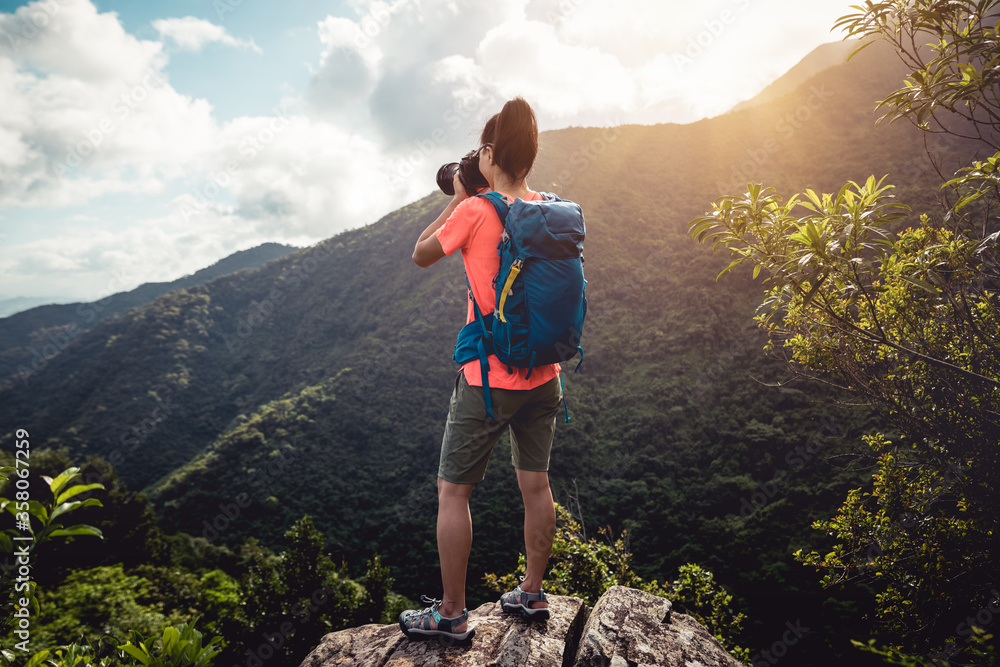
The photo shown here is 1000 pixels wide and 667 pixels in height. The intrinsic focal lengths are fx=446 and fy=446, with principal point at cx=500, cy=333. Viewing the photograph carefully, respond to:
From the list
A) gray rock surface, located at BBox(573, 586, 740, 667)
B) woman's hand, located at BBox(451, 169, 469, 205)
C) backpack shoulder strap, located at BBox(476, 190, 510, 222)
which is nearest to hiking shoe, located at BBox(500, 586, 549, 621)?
gray rock surface, located at BBox(573, 586, 740, 667)

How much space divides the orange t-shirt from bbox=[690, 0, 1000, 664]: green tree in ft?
3.75

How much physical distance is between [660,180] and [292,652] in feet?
88.2

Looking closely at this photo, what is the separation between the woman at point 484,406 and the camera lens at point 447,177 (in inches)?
8.4

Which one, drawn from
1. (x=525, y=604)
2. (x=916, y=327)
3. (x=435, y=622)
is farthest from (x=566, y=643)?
(x=916, y=327)

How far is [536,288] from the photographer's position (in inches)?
59.5

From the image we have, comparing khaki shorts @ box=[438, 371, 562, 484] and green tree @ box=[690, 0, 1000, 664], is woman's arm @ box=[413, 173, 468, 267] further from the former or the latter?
green tree @ box=[690, 0, 1000, 664]

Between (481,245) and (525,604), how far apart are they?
4.89 ft

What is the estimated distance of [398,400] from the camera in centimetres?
2434

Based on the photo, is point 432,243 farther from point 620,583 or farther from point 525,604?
point 620,583

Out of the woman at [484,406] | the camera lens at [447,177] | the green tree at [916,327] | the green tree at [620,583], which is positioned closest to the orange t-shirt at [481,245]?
the woman at [484,406]

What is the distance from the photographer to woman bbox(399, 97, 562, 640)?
1.61 metres

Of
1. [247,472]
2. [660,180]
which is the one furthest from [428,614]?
[660,180]

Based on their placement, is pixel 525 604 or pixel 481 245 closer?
pixel 481 245

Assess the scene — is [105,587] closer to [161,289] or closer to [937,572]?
[937,572]
